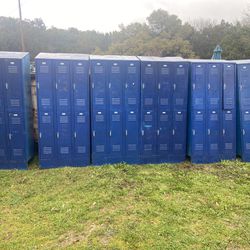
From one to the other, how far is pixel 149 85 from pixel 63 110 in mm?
1923

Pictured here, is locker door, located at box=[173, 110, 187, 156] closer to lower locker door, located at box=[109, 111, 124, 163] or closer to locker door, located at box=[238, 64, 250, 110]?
→ lower locker door, located at box=[109, 111, 124, 163]

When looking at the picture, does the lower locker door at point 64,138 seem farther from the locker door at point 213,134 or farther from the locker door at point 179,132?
the locker door at point 213,134

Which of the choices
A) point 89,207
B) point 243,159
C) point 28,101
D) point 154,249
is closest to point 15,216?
point 89,207

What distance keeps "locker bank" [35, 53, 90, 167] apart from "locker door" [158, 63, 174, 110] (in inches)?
62.6

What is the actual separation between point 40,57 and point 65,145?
1.90m

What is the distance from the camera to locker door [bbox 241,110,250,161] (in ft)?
24.1

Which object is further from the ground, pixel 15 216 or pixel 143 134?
pixel 143 134

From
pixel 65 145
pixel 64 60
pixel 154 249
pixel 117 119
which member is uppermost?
pixel 64 60

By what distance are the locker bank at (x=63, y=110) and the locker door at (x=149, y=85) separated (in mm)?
1221

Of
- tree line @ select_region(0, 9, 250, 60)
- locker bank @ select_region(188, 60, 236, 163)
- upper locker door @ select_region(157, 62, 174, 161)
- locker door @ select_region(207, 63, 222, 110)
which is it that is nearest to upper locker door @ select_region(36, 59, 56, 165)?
upper locker door @ select_region(157, 62, 174, 161)

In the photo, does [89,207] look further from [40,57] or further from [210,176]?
[40,57]

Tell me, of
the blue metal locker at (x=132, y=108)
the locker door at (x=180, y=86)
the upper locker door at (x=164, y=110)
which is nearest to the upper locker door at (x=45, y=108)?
the blue metal locker at (x=132, y=108)

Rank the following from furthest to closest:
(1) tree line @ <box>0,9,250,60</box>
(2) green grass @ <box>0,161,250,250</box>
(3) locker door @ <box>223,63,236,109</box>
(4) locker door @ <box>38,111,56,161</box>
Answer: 1. (1) tree line @ <box>0,9,250,60</box>
2. (3) locker door @ <box>223,63,236,109</box>
3. (4) locker door @ <box>38,111,56,161</box>
4. (2) green grass @ <box>0,161,250,250</box>

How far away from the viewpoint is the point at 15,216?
489 centimetres
